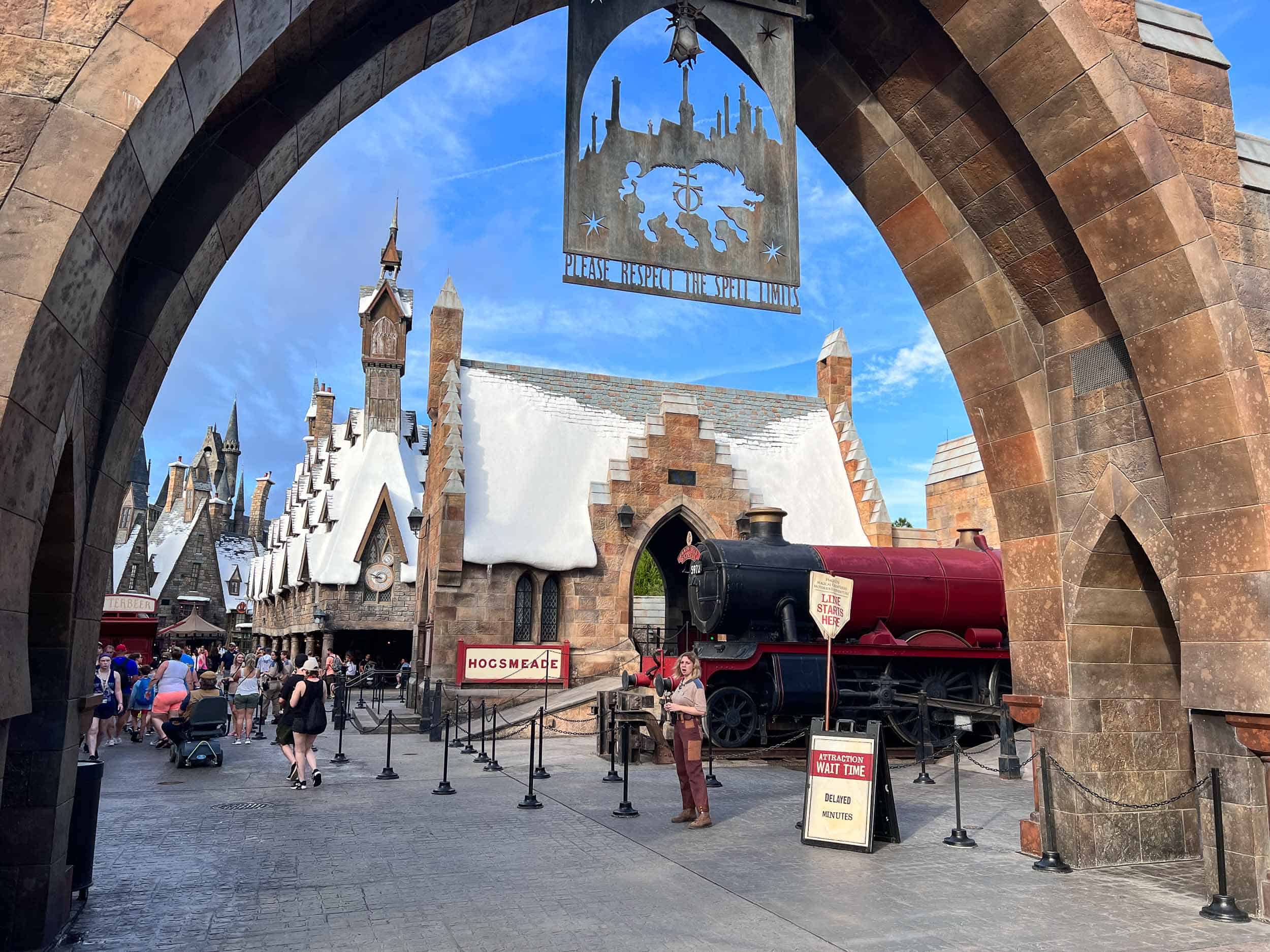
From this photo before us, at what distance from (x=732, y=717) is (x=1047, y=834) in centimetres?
775

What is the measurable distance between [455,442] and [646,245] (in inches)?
615

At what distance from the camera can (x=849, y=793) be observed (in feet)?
27.6

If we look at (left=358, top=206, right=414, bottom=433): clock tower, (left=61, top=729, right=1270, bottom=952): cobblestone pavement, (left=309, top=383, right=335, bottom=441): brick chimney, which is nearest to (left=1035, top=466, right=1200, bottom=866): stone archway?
(left=61, top=729, right=1270, bottom=952): cobblestone pavement

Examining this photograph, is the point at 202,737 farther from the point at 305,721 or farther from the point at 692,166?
the point at 692,166

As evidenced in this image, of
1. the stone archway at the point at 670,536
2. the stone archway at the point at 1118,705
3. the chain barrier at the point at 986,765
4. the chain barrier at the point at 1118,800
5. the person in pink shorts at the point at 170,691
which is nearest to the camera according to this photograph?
the chain barrier at the point at 1118,800

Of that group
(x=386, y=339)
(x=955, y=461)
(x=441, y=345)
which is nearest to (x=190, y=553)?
(x=386, y=339)

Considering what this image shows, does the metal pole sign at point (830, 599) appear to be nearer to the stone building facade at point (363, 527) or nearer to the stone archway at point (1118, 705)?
the stone archway at point (1118, 705)

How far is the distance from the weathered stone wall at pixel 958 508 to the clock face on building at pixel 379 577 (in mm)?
23373

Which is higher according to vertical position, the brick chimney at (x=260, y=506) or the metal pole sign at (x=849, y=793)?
the brick chimney at (x=260, y=506)

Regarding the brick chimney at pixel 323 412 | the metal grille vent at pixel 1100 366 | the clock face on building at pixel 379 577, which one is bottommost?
the clock face on building at pixel 379 577

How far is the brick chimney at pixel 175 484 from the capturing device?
76.6m

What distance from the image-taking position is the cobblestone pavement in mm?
5621

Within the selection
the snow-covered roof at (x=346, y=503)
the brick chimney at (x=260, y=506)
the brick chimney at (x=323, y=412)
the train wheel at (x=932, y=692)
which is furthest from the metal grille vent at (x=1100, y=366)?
the brick chimney at (x=260, y=506)

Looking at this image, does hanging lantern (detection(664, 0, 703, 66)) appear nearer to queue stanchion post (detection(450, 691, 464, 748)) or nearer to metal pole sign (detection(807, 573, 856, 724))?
metal pole sign (detection(807, 573, 856, 724))
